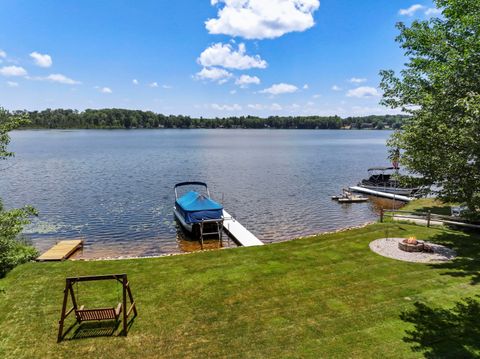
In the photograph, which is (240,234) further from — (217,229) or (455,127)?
(455,127)

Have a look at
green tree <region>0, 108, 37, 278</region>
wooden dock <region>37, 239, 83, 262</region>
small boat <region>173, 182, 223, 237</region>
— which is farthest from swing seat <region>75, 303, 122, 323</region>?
small boat <region>173, 182, 223, 237</region>

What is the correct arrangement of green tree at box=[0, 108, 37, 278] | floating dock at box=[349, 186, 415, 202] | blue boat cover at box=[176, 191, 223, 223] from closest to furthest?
green tree at box=[0, 108, 37, 278] → blue boat cover at box=[176, 191, 223, 223] → floating dock at box=[349, 186, 415, 202]

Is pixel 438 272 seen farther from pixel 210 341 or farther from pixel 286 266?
pixel 210 341

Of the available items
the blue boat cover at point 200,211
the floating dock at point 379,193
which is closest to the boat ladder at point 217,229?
the blue boat cover at point 200,211

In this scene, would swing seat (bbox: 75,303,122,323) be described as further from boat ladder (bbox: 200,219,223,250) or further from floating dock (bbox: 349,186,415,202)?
floating dock (bbox: 349,186,415,202)

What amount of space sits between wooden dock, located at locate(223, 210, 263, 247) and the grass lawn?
611 cm

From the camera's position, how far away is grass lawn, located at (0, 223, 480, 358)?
9.68 metres

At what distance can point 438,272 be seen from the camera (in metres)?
14.2

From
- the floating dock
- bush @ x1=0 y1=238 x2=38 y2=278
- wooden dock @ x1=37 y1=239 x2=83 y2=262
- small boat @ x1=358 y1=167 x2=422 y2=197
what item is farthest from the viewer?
small boat @ x1=358 y1=167 x2=422 y2=197

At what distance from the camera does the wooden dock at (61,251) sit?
18.8 m

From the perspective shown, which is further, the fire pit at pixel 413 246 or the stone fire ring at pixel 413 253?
the fire pit at pixel 413 246

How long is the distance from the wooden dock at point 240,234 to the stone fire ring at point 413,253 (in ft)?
25.2

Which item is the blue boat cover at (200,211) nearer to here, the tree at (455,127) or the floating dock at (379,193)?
the tree at (455,127)

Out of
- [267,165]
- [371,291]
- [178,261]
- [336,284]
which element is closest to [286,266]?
[336,284]
